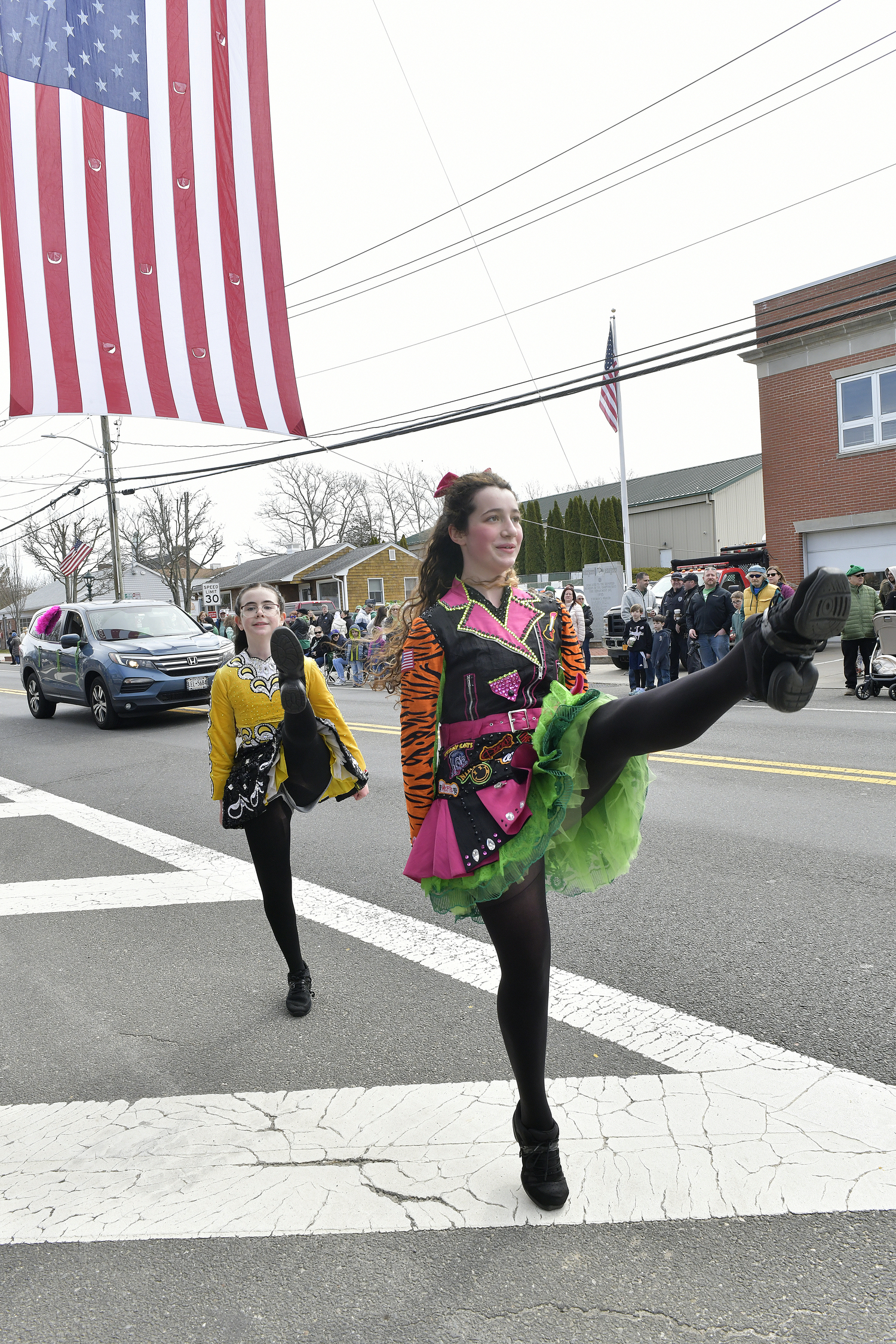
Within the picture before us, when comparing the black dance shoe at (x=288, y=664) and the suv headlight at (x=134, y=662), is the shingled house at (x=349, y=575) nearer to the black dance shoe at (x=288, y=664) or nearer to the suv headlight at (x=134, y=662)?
the suv headlight at (x=134, y=662)

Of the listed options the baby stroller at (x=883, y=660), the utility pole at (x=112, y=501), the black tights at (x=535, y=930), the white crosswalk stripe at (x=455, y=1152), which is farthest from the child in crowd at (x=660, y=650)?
the utility pole at (x=112, y=501)

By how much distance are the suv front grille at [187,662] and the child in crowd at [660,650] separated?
6.59 metres

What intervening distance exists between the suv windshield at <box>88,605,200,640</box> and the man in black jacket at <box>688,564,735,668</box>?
785 centimetres

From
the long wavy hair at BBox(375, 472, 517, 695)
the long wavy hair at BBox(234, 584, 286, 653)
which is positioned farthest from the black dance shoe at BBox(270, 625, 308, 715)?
the long wavy hair at BBox(234, 584, 286, 653)

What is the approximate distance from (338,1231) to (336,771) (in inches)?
73.4

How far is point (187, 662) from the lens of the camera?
13758 millimetres

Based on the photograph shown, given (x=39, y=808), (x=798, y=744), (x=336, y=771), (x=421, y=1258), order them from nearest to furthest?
(x=421, y=1258), (x=336, y=771), (x=39, y=808), (x=798, y=744)

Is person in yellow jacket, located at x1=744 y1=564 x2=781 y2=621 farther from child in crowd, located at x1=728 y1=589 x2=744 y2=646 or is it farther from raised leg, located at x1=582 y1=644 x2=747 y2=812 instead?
raised leg, located at x1=582 y1=644 x2=747 y2=812

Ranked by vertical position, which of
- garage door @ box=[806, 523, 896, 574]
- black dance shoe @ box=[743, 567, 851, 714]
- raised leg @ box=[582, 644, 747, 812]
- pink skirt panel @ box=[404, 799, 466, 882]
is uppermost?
garage door @ box=[806, 523, 896, 574]

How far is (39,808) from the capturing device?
8469 millimetres

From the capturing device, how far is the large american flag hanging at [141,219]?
8.14m

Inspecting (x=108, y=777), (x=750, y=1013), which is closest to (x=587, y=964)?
(x=750, y=1013)

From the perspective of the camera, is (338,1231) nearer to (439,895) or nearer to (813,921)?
(439,895)

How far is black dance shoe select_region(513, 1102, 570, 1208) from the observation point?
2402 mm
